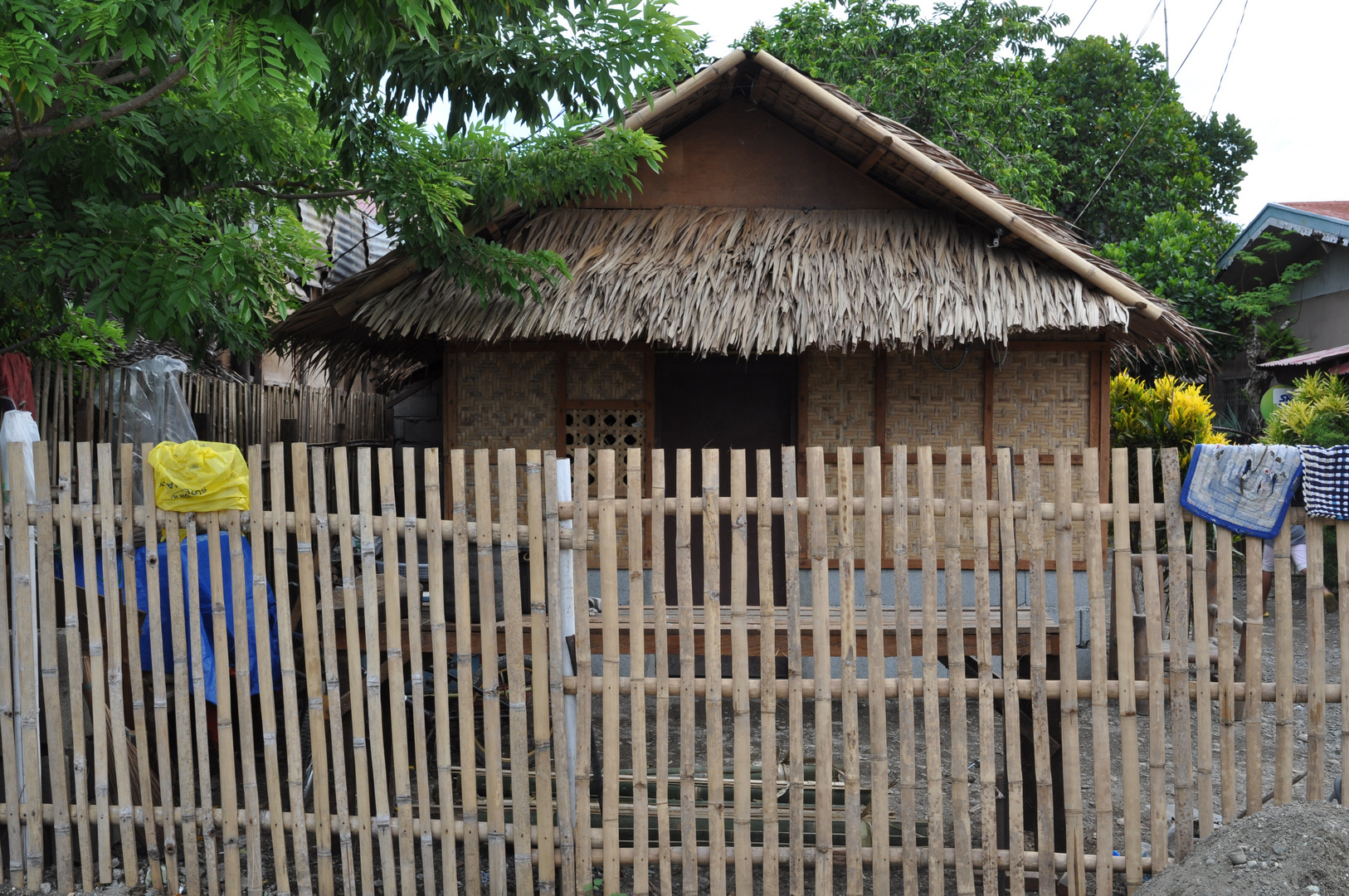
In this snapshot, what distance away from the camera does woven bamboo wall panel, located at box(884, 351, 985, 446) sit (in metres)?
6.67

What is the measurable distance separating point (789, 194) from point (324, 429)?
20.7 ft

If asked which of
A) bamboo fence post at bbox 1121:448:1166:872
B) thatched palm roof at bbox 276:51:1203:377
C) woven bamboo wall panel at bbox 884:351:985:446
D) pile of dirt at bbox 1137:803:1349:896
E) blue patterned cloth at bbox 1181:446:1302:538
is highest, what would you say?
thatched palm roof at bbox 276:51:1203:377

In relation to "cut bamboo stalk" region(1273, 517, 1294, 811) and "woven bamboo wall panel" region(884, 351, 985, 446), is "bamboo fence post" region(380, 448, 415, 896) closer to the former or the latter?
"cut bamboo stalk" region(1273, 517, 1294, 811)

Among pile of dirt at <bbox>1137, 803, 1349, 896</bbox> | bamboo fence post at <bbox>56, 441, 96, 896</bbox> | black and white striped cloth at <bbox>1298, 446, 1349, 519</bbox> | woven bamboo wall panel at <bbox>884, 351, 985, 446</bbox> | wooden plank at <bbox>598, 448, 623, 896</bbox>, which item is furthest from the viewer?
Result: woven bamboo wall panel at <bbox>884, 351, 985, 446</bbox>

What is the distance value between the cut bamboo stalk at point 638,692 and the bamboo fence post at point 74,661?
1.76 m

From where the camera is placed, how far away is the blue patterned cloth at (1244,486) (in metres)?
3.34

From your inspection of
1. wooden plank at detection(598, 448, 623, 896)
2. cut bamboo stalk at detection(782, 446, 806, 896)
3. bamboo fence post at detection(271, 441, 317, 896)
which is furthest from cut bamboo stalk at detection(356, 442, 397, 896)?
cut bamboo stalk at detection(782, 446, 806, 896)

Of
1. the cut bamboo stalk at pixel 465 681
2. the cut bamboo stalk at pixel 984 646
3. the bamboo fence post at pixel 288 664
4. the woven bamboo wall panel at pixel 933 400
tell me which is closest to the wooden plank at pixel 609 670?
the cut bamboo stalk at pixel 465 681

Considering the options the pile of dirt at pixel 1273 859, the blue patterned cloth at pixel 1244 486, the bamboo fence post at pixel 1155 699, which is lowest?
the pile of dirt at pixel 1273 859

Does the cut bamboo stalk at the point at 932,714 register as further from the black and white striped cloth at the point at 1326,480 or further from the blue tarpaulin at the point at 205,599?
the blue tarpaulin at the point at 205,599

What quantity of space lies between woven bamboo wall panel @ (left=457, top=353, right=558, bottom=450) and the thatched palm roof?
583 mm

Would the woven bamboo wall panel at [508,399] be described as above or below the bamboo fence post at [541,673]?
above

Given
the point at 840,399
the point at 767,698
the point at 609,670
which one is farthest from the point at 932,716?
the point at 840,399

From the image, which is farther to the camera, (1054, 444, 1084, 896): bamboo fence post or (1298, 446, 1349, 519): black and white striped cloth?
(1054, 444, 1084, 896): bamboo fence post
